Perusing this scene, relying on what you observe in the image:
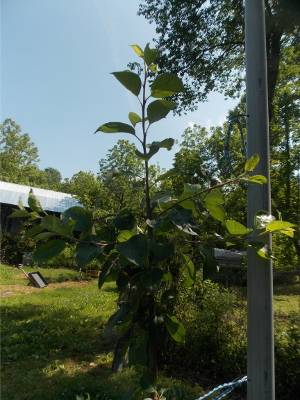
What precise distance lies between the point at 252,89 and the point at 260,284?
34.3 inches

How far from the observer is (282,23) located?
5008 mm

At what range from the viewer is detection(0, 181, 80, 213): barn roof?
60.0 ft

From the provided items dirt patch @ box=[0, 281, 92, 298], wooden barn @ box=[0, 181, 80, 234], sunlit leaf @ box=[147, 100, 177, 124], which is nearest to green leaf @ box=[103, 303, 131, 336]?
sunlit leaf @ box=[147, 100, 177, 124]

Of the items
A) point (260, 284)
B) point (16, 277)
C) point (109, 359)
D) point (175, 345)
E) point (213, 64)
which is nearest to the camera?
point (260, 284)

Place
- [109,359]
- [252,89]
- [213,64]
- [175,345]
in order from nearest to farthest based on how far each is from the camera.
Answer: [252,89] → [175,345] → [109,359] → [213,64]

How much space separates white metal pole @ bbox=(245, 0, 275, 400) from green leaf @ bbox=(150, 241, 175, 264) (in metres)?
0.47

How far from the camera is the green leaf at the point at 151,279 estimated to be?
0.76 m

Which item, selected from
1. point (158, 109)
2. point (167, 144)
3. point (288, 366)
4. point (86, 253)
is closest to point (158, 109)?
point (158, 109)

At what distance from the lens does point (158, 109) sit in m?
0.90

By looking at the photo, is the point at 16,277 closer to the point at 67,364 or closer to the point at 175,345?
the point at 67,364

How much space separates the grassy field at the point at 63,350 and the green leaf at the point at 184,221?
24.3 inches

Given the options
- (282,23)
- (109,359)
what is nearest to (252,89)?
(109,359)

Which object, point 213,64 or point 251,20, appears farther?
point 213,64

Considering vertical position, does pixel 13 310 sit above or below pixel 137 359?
below
